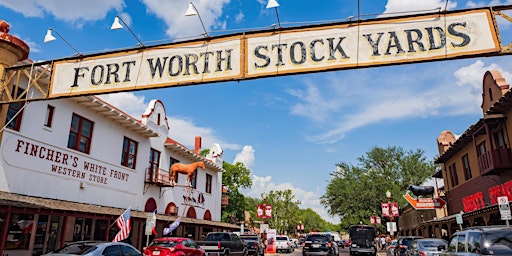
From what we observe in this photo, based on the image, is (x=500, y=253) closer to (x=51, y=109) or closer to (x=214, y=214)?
(x=51, y=109)

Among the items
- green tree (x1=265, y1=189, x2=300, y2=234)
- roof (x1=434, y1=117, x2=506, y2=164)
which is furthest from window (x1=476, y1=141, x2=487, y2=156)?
green tree (x1=265, y1=189, x2=300, y2=234)

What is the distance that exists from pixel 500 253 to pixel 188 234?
87.9 feet

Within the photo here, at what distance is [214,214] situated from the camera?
3506 centimetres

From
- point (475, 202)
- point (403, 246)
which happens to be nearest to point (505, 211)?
point (403, 246)

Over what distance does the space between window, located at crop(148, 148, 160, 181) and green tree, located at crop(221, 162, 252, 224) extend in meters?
29.6

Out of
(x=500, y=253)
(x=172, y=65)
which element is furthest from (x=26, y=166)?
(x=500, y=253)

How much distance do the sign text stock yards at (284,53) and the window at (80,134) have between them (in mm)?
10261

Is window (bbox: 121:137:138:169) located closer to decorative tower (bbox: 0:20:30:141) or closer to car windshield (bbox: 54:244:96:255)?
car windshield (bbox: 54:244:96:255)

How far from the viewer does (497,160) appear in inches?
779

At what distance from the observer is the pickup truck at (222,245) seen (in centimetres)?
1912

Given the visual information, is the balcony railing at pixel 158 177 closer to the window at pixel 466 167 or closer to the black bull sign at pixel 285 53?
the black bull sign at pixel 285 53

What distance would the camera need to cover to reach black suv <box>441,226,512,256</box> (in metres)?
7.50

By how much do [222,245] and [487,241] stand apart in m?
14.1

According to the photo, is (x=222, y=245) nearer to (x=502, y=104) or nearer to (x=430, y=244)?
(x=430, y=244)
